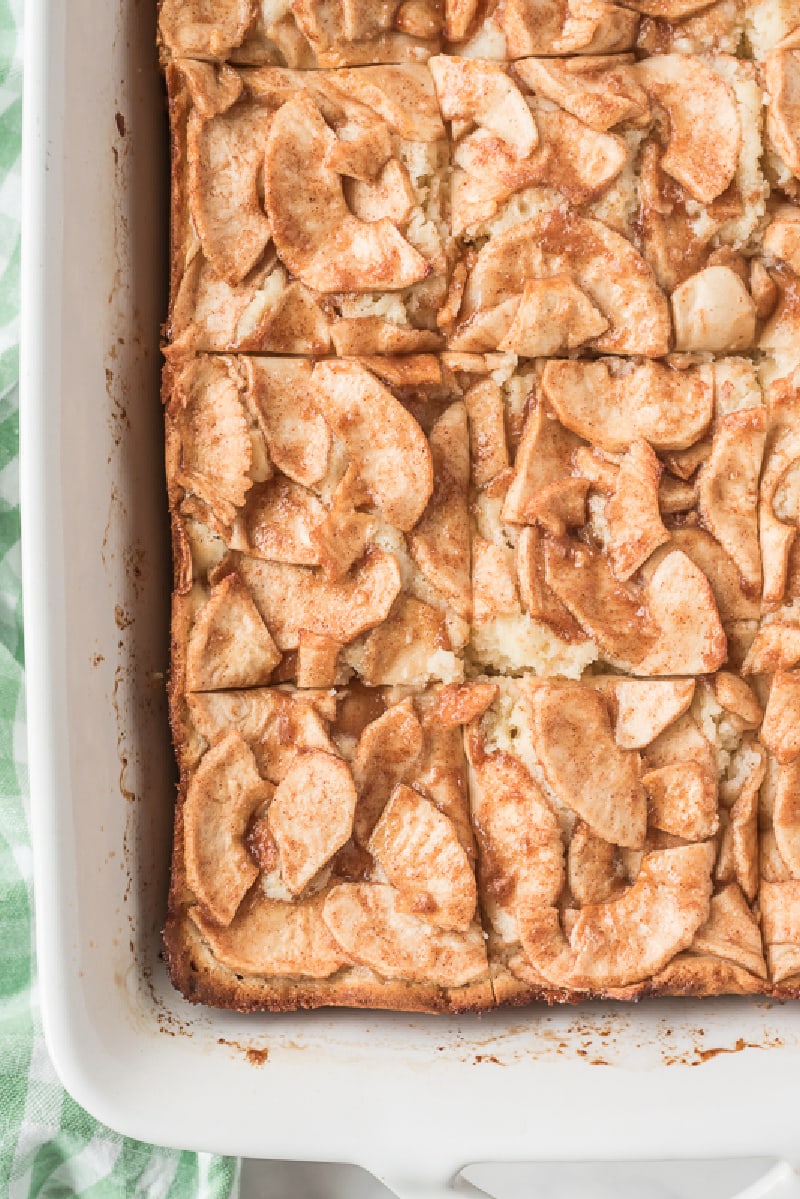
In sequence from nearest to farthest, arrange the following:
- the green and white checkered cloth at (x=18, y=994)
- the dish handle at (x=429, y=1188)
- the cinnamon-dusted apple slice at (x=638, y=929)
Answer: the dish handle at (x=429, y=1188) < the cinnamon-dusted apple slice at (x=638, y=929) < the green and white checkered cloth at (x=18, y=994)

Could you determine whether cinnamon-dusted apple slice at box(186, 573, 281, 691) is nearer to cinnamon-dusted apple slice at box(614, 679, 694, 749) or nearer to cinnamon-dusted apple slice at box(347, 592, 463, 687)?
cinnamon-dusted apple slice at box(347, 592, 463, 687)

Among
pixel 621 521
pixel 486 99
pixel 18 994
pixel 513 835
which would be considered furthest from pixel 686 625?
pixel 18 994

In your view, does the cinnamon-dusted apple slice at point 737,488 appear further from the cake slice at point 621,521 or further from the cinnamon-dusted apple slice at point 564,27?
the cinnamon-dusted apple slice at point 564,27

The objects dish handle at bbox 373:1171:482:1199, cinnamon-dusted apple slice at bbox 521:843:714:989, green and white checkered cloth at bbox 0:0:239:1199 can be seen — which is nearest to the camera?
dish handle at bbox 373:1171:482:1199

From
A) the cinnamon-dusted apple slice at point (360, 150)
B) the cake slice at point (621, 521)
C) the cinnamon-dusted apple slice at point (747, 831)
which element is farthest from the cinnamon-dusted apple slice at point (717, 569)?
the cinnamon-dusted apple slice at point (360, 150)

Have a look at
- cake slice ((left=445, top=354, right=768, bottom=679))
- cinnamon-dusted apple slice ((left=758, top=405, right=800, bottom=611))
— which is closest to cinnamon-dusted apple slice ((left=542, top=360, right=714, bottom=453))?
cake slice ((left=445, top=354, right=768, bottom=679))

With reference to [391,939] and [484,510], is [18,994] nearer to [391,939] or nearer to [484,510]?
[391,939]

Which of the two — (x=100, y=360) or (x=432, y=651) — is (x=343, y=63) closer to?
(x=100, y=360)
